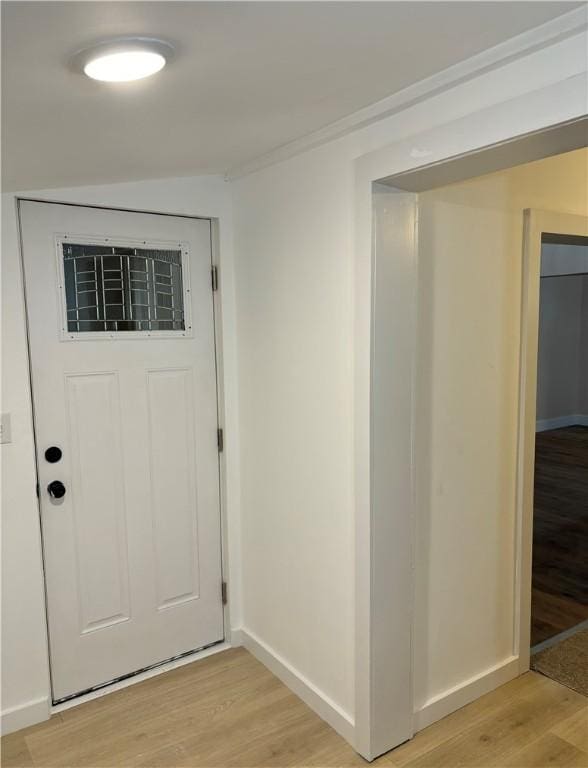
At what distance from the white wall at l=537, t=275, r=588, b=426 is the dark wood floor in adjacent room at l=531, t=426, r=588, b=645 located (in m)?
1.21

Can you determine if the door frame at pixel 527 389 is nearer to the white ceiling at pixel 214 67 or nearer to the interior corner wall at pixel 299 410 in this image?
the interior corner wall at pixel 299 410

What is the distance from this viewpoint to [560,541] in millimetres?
4398

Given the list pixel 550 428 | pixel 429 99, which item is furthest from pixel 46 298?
pixel 550 428

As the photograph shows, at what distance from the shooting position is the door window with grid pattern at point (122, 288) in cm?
253

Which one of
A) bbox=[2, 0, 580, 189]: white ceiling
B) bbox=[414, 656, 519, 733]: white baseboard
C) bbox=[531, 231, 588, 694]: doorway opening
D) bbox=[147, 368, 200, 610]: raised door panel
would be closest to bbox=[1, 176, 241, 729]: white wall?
bbox=[2, 0, 580, 189]: white ceiling

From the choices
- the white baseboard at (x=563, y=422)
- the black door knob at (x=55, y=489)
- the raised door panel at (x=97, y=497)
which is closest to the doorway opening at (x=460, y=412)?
the raised door panel at (x=97, y=497)

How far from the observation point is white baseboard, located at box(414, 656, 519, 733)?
2.44m

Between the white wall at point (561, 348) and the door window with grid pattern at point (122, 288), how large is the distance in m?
6.74

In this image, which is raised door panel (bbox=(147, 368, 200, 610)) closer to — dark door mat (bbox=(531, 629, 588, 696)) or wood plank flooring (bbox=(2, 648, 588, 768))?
wood plank flooring (bbox=(2, 648, 588, 768))

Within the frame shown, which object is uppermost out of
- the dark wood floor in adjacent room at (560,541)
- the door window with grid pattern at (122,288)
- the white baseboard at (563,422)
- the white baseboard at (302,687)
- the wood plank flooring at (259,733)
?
the door window with grid pattern at (122,288)

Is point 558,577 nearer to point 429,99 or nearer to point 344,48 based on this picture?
point 429,99

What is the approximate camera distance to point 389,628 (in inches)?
89.4

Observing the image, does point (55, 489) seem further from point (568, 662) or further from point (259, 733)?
point (568, 662)

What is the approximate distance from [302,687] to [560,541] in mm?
2599
